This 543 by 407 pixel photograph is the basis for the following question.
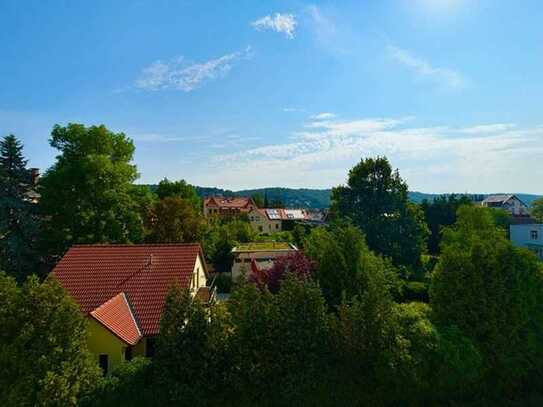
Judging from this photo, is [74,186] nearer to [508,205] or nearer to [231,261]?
[231,261]

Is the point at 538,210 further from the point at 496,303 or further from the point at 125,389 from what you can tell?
the point at 125,389

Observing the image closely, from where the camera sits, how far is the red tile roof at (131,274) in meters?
15.4

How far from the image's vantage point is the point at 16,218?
2295 centimetres

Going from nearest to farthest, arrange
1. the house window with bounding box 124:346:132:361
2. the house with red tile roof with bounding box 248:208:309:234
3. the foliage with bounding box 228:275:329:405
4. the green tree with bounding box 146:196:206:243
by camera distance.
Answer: the foliage with bounding box 228:275:329:405 → the house window with bounding box 124:346:132:361 → the green tree with bounding box 146:196:206:243 → the house with red tile roof with bounding box 248:208:309:234

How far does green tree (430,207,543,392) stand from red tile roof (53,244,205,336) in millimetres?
11138

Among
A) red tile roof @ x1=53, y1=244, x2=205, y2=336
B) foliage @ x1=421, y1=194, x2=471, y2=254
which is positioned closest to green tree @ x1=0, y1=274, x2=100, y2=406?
red tile roof @ x1=53, y1=244, x2=205, y2=336

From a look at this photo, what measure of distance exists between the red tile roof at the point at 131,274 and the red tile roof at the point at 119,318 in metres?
0.27

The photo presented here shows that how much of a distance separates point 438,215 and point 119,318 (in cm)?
4440

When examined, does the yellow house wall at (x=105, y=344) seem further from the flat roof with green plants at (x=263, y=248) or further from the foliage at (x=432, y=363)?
the flat roof with green plants at (x=263, y=248)

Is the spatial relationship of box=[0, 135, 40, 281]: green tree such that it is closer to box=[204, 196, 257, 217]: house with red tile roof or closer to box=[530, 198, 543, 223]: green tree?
box=[204, 196, 257, 217]: house with red tile roof

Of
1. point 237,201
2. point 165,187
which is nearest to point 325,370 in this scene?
point 165,187

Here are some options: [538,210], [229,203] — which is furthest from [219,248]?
[538,210]

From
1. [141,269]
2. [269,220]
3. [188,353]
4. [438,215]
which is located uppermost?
[438,215]

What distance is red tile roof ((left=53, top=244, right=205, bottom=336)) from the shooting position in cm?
1542
